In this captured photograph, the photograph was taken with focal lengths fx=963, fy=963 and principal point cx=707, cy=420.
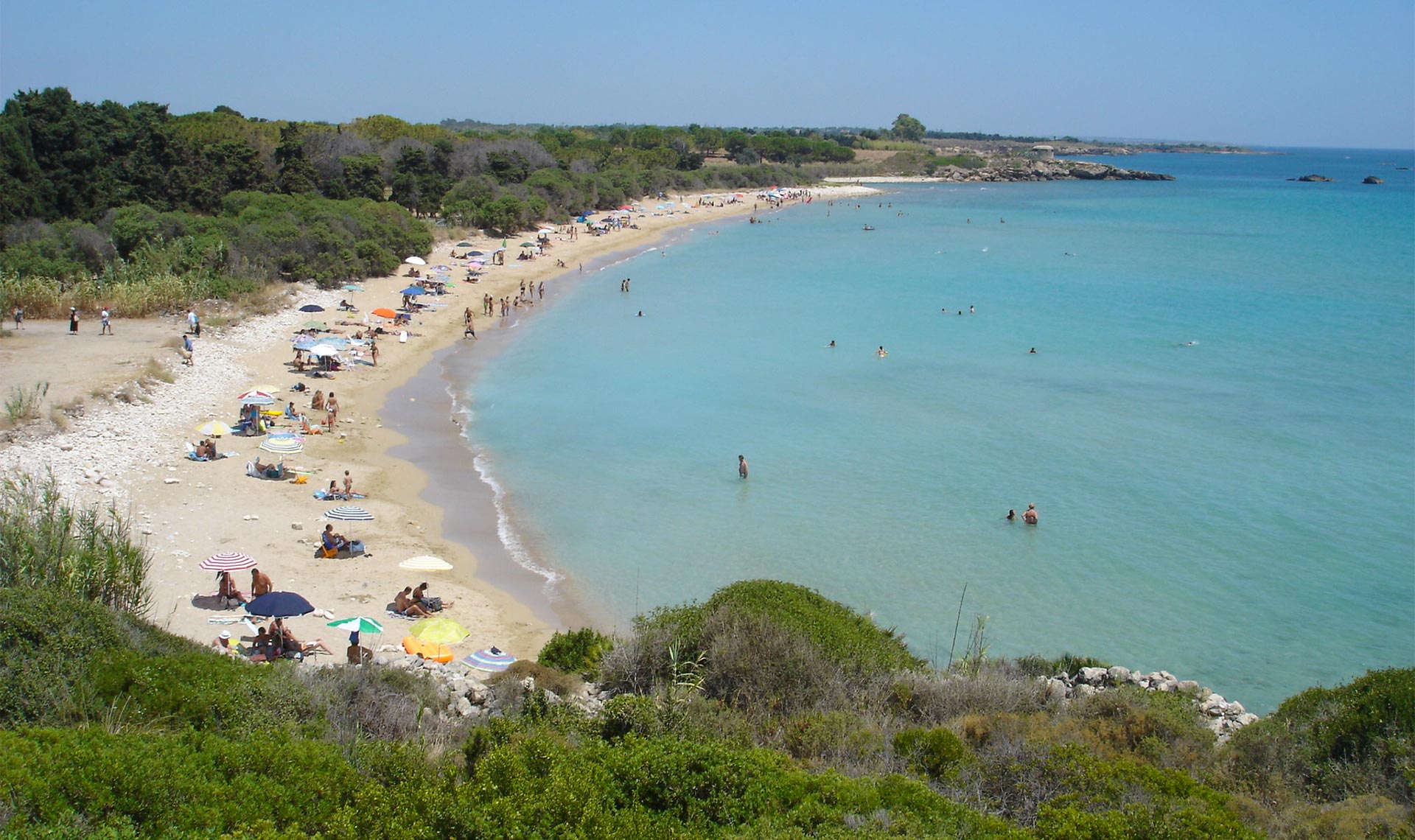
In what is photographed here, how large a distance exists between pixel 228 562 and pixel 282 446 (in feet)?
17.3

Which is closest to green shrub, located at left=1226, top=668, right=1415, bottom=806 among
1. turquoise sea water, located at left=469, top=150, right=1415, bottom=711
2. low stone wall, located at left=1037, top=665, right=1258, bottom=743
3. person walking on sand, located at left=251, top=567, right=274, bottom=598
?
low stone wall, located at left=1037, top=665, right=1258, bottom=743

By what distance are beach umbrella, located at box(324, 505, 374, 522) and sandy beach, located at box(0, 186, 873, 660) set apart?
274 millimetres

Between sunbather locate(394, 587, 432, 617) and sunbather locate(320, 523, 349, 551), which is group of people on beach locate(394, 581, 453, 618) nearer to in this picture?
sunbather locate(394, 587, 432, 617)

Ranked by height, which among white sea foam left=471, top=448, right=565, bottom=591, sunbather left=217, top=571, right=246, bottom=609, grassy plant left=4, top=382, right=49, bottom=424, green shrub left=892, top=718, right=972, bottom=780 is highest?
grassy plant left=4, top=382, right=49, bottom=424

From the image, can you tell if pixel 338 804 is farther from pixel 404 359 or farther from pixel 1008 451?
pixel 404 359

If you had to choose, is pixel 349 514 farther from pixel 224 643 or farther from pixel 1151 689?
pixel 1151 689

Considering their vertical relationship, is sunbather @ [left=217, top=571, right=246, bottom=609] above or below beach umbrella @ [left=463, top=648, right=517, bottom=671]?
above

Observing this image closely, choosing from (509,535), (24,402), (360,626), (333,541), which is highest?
(24,402)

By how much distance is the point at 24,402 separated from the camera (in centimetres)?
1886

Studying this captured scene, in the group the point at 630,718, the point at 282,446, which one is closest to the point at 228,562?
the point at 282,446

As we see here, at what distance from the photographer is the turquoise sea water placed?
1580 centimetres

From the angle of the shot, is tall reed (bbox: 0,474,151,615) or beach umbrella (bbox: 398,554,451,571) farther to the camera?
beach umbrella (bbox: 398,554,451,571)

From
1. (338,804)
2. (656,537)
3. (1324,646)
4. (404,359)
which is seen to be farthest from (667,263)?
(338,804)

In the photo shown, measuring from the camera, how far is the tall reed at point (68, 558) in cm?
1053
